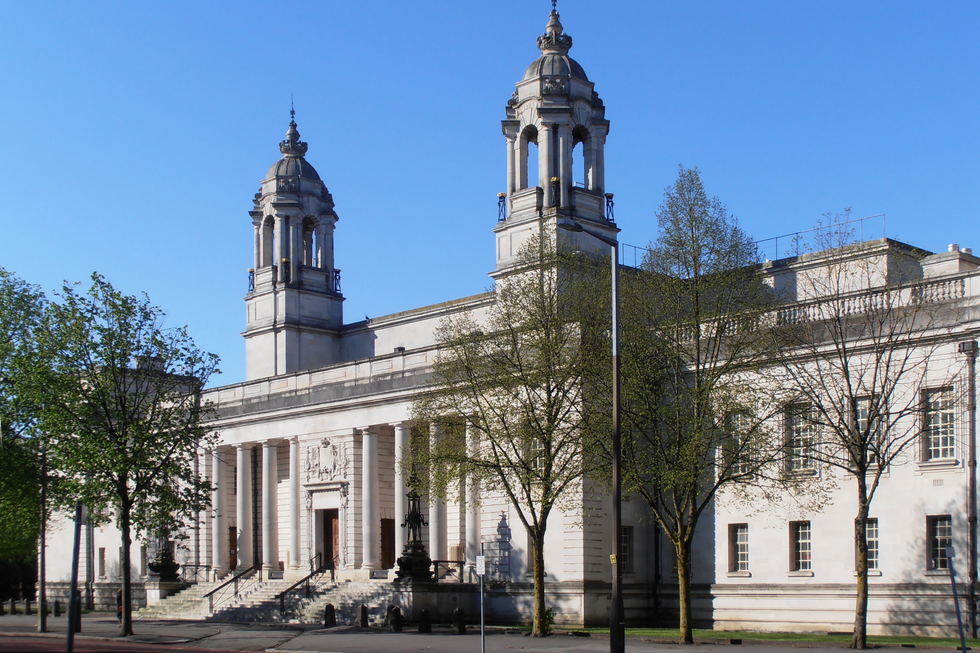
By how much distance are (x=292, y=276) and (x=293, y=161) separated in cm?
708

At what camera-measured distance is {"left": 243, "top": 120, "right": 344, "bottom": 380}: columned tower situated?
65062 millimetres

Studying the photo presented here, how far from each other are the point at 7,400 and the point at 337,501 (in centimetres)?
1524

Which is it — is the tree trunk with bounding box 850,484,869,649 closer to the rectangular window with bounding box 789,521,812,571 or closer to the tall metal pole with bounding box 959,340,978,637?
the tall metal pole with bounding box 959,340,978,637

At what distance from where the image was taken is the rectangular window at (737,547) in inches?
1592

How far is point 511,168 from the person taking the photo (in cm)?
5247

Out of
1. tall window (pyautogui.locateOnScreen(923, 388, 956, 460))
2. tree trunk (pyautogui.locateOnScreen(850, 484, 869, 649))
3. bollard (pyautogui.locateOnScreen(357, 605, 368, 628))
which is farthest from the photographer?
bollard (pyautogui.locateOnScreen(357, 605, 368, 628))

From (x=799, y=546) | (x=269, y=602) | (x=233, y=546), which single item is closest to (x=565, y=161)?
(x=799, y=546)

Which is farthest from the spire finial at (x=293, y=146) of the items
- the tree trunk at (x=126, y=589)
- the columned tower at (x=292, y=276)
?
the tree trunk at (x=126, y=589)

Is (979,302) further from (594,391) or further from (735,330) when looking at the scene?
(594,391)

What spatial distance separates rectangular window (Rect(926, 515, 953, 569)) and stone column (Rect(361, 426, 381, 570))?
80.7 feet

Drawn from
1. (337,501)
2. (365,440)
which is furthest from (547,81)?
(337,501)

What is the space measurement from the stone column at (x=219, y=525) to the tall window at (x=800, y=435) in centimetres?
3199

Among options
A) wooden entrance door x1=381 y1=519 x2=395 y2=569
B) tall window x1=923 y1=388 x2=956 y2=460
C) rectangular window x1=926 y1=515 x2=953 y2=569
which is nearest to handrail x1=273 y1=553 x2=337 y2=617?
wooden entrance door x1=381 y1=519 x2=395 y2=569

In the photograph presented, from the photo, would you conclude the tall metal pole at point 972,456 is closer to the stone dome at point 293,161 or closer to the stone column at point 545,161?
the stone column at point 545,161
